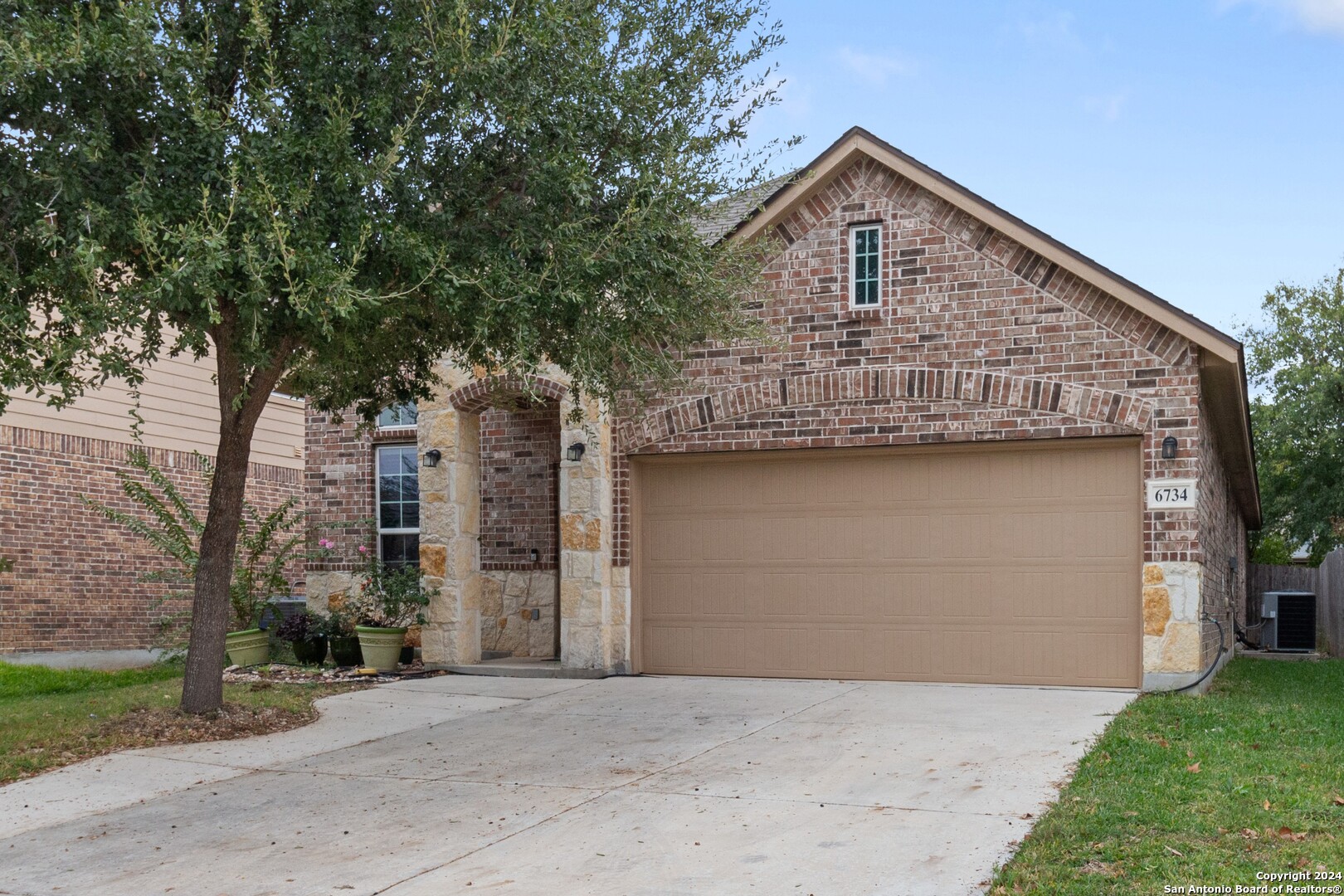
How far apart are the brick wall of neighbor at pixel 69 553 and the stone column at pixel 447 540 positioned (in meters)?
4.71

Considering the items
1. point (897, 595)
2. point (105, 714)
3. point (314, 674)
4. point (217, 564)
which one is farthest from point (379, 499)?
point (897, 595)

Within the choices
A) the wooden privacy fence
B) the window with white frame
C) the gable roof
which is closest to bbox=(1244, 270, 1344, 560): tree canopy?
the wooden privacy fence

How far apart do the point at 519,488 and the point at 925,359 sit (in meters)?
5.10

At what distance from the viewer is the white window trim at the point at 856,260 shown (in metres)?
12.4

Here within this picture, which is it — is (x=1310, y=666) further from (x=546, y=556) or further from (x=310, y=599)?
(x=310, y=599)

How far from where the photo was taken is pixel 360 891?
18.6 feet

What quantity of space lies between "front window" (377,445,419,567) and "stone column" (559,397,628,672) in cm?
277

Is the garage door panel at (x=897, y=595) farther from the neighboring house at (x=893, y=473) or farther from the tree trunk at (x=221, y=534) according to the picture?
the tree trunk at (x=221, y=534)

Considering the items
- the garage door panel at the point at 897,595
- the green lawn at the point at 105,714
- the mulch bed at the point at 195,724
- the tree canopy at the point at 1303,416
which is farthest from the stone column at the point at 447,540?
the tree canopy at the point at 1303,416

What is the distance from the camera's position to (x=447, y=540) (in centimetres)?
1370

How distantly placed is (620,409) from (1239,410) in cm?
667

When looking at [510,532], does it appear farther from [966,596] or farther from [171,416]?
A: [171,416]

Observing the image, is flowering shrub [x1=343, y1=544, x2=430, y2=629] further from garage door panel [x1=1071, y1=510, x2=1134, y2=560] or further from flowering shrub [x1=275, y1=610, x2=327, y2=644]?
garage door panel [x1=1071, y1=510, x2=1134, y2=560]

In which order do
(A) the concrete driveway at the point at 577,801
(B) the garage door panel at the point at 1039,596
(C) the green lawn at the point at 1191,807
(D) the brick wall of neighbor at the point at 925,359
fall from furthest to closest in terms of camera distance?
1. (B) the garage door panel at the point at 1039,596
2. (D) the brick wall of neighbor at the point at 925,359
3. (A) the concrete driveway at the point at 577,801
4. (C) the green lawn at the point at 1191,807
